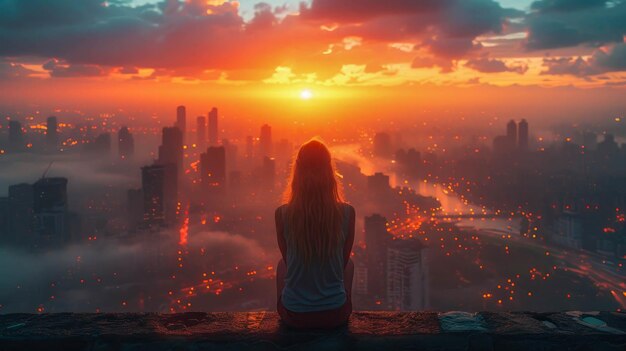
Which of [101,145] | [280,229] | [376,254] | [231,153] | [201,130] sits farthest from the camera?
[201,130]

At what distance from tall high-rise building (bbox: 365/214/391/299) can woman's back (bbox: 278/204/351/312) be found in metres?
13.4

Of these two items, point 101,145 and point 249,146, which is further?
point 249,146

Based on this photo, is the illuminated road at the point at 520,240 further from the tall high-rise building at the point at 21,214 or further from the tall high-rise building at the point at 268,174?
the tall high-rise building at the point at 21,214

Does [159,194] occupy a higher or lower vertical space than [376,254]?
higher

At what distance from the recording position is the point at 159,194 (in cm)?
2778

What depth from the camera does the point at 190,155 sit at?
132 feet

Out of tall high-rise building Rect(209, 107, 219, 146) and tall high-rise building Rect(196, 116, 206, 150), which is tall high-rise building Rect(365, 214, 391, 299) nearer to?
tall high-rise building Rect(196, 116, 206, 150)

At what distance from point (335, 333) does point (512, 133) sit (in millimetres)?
39021

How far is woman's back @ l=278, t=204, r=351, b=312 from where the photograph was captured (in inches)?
95.1

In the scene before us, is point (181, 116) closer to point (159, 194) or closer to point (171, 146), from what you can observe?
point (171, 146)

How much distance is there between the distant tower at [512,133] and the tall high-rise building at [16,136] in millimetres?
35404

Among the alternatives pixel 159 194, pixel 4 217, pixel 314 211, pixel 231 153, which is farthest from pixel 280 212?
pixel 231 153

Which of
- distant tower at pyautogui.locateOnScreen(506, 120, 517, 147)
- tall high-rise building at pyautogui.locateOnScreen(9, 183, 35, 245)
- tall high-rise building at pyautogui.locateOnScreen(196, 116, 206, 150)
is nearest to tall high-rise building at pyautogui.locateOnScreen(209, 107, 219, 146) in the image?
tall high-rise building at pyautogui.locateOnScreen(196, 116, 206, 150)

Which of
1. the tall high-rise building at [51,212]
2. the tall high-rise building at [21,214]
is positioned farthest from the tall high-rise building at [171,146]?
the tall high-rise building at [21,214]
